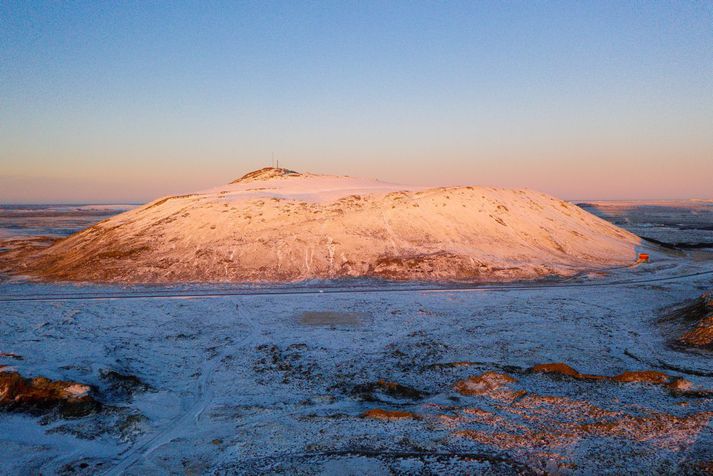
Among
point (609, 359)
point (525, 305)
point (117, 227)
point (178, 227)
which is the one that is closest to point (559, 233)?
point (525, 305)

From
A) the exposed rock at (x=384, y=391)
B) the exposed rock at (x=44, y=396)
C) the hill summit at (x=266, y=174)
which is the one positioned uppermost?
the hill summit at (x=266, y=174)

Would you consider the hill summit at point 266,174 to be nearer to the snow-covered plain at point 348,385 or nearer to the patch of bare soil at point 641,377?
the snow-covered plain at point 348,385

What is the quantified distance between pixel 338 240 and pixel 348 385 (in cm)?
2066

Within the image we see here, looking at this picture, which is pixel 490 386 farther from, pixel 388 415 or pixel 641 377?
pixel 641 377

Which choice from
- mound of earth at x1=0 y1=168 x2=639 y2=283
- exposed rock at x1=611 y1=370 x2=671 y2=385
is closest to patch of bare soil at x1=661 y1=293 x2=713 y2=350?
exposed rock at x1=611 y1=370 x2=671 y2=385

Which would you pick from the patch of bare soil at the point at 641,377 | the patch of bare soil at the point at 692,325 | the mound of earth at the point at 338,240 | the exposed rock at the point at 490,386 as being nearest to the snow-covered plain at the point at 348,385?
the exposed rock at the point at 490,386

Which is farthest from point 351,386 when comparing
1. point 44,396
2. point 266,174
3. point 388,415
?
point 266,174

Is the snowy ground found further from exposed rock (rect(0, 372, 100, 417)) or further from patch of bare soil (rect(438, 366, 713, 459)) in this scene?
exposed rock (rect(0, 372, 100, 417))

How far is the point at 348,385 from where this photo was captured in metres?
10.7

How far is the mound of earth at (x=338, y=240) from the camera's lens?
87.8 feet

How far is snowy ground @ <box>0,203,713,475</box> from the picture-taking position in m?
7.42

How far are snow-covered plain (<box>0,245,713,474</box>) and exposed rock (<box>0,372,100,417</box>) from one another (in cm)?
31

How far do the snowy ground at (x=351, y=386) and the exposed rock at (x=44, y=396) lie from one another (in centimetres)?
32

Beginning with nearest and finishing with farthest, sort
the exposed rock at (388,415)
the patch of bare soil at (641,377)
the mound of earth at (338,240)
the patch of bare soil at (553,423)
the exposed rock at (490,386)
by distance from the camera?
the patch of bare soil at (553,423) → the exposed rock at (388,415) → the patch of bare soil at (641,377) → the exposed rock at (490,386) → the mound of earth at (338,240)
